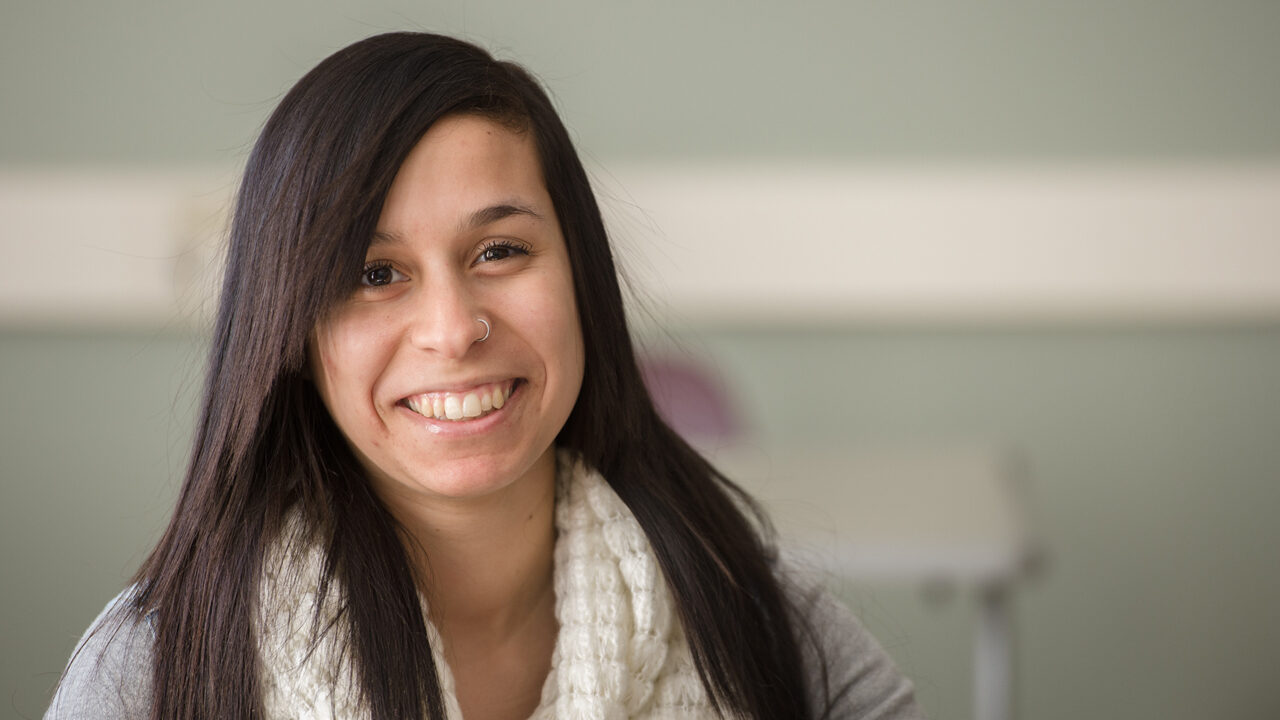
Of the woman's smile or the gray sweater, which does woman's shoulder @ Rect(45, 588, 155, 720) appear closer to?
the gray sweater

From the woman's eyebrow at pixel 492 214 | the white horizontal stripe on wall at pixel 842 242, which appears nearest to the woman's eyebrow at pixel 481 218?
the woman's eyebrow at pixel 492 214

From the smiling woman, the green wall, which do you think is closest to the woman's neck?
the smiling woman

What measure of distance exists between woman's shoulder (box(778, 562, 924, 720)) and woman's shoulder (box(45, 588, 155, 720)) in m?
0.64

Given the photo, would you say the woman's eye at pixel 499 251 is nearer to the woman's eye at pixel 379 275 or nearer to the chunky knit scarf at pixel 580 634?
the woman's eye at pixel 379 275

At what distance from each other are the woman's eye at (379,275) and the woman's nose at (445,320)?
31 millimetres

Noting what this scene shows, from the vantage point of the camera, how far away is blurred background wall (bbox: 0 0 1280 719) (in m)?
3.04

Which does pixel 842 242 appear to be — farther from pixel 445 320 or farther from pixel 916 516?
pixel 445 320

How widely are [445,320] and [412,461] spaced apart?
0.14 metres

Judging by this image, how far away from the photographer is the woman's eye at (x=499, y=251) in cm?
115

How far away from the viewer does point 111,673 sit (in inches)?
45.1

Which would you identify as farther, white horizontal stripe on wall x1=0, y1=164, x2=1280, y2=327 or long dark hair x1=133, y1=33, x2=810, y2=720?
white horizontal stripe on wall x1=0, y1=164, x2=1280, y2=327

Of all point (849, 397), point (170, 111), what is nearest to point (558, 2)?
point (170, 111)

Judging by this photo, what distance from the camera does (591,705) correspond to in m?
1.18

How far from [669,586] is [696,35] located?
2057 mm
